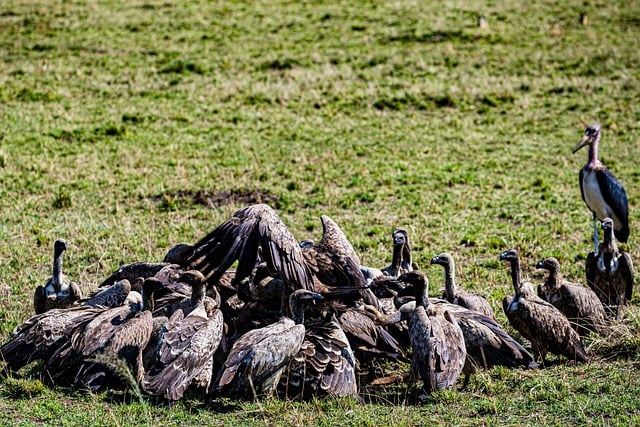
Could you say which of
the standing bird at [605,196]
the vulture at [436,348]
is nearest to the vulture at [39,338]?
the vulture at [436,348]

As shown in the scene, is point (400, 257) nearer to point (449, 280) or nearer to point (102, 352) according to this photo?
point (449, 280)

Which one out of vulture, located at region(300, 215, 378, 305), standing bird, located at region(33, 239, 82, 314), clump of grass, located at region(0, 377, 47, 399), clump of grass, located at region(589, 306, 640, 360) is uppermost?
vulture, located at region(300, 215, 378, 305)

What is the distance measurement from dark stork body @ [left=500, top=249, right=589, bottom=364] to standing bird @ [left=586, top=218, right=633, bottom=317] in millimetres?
1655

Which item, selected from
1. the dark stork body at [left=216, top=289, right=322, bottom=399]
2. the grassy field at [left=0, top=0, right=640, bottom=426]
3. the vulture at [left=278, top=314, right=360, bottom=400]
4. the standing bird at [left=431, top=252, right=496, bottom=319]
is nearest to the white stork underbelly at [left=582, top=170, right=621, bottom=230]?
the grassy field at [left=0, top=0, right=640, bottom=426]

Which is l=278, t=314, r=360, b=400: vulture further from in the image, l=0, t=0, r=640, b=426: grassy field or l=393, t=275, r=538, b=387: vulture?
l=393, t=275, r=538, b=387: vulture

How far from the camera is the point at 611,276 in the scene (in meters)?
9.81

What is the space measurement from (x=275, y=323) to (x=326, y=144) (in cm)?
1026

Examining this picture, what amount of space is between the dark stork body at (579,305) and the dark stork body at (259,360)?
303cm

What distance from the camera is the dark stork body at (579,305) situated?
29.2 feet

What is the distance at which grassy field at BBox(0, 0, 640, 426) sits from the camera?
7.36 m

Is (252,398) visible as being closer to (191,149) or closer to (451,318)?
(451,318)

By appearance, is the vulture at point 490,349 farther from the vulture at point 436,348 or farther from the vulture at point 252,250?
the vulture at point 252,250

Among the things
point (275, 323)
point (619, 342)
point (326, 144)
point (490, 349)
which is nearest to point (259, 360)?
point (275, 323)

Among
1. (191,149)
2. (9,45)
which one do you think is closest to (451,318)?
(191,149)
